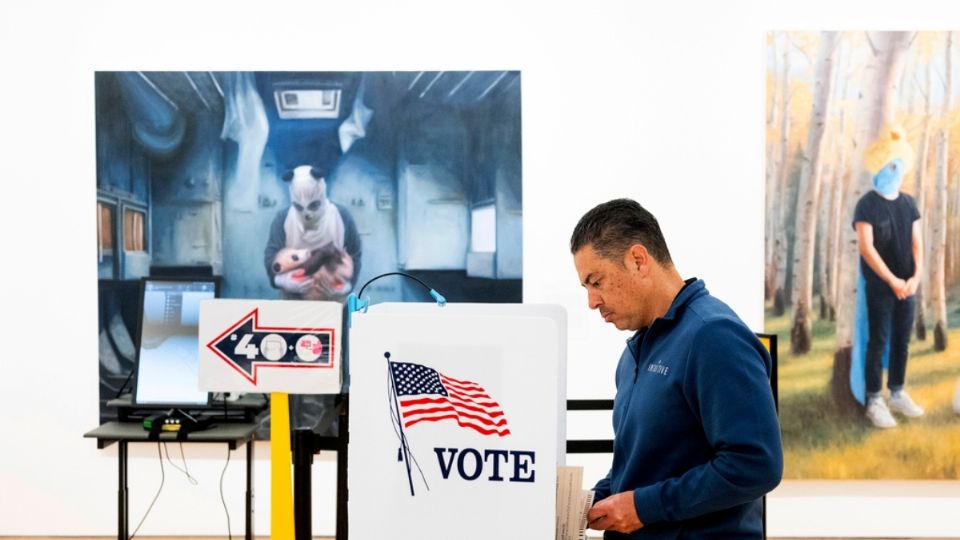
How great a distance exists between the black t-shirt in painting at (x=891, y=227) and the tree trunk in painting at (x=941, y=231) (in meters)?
0.09

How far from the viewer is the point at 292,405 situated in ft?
12.0

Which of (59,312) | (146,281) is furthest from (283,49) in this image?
(59,312)

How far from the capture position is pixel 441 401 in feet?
4.14

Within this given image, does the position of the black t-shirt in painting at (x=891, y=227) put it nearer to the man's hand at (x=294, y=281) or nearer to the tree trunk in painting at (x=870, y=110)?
the tree trunk in painting at (x=870, y=110)

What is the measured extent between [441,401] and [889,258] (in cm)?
291

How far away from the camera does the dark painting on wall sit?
11.7 ft

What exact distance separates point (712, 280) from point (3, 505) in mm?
3284

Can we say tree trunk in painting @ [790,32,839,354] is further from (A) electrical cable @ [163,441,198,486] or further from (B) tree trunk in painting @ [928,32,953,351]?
(A) electrical cable @ [163,441,198,486]

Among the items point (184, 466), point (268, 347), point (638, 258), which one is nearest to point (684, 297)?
point (638, 258)

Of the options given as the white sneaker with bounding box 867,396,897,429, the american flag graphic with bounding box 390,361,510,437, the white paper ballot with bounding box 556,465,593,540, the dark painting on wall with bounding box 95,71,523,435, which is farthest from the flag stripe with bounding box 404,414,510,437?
the white sneaker with bounding box 867,396,897,429

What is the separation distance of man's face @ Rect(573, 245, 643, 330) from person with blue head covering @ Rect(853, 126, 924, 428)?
2.33 m

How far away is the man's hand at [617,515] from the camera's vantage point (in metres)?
1.47

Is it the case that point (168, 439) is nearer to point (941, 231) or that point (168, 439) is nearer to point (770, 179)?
point (770, 179)

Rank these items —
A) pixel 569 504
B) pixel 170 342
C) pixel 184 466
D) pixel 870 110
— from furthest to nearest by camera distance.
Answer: pixel 184 466 < pixel 870 110 < pixel 170 342 < pixel 569 504
